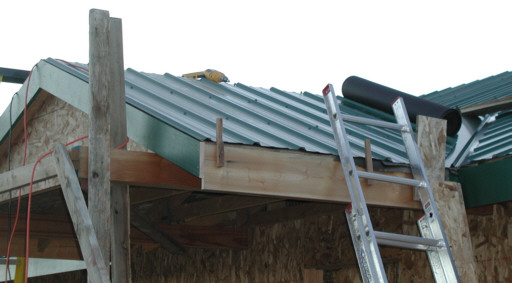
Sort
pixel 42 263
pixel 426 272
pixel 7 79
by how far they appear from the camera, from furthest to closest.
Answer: pixel 42 263 < pixel 7 79 < pixel 426 272

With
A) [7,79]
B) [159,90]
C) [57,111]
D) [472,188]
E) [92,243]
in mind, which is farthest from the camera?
[7,79]

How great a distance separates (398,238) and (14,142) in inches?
235

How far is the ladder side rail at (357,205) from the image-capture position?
18.7 feet

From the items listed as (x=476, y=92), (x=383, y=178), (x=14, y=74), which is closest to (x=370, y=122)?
(x=383, y=178)

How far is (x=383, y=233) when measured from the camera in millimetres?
5836

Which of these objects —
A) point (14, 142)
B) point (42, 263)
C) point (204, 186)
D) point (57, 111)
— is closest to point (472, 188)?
point (204, 186)

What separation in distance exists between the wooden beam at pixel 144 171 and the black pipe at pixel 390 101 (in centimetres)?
327

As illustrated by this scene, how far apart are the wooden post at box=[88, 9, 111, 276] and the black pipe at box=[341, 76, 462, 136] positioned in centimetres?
375

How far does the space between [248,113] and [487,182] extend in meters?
2.43

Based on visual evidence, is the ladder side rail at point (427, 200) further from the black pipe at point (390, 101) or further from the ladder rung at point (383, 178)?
the black pipe at point (390, 101)

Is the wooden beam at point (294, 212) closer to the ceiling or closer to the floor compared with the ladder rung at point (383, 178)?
closer to the ceiling

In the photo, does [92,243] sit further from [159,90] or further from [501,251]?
[501,251]

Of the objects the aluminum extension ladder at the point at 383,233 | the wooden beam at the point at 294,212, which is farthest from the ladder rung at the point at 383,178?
the wooden beam at the point at 294,212

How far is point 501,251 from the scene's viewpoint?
7.38 m
